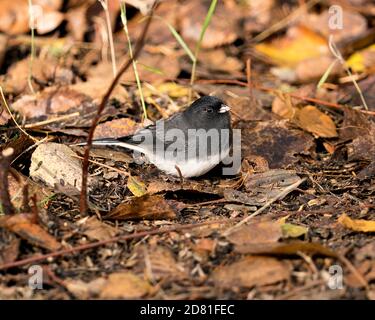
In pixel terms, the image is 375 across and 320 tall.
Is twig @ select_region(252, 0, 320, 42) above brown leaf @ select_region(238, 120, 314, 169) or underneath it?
above

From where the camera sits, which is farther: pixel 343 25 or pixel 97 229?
pixel 343 25

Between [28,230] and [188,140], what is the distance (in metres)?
1.32

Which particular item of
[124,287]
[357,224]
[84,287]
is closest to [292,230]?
[357,224]

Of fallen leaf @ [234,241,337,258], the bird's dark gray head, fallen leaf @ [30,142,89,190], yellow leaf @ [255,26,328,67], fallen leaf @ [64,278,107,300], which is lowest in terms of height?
fallen leaf @ [64,278,107,300]

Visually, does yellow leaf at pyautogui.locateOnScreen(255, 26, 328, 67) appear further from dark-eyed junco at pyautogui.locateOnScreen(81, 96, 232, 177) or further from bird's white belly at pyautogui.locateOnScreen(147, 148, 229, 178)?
bird's white belly at pyautogui.locateOnScreen(147, 148, 229, 178)

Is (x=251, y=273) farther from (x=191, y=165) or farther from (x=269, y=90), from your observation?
(x=269, y=90)

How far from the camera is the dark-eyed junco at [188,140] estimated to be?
3.31m

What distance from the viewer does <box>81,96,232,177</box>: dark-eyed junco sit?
331 cm

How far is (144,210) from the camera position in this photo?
2662 mm

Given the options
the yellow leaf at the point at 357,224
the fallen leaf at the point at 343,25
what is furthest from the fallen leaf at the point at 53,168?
the fallen leaf at the point at 343,25

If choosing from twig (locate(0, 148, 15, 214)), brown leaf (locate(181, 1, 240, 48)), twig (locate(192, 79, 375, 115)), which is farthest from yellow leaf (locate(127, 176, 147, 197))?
brown leaf (locate(181, 1, 240, 48))

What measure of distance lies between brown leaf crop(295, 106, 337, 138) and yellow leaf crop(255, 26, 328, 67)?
112 cm

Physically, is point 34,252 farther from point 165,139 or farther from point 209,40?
point 209,40

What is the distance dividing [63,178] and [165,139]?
703mm
